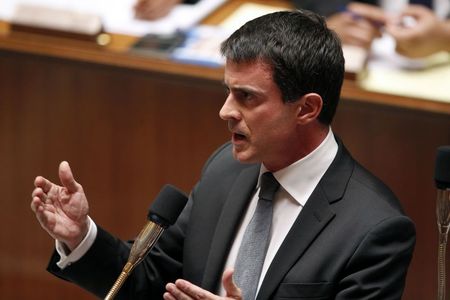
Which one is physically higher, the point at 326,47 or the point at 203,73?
the point at 326,47

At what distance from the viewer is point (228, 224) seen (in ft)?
5.54

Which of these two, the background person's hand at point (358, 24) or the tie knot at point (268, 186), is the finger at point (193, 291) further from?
the background person's hand at point (358, 24)

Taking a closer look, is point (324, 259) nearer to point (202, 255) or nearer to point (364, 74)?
point (202, 255)

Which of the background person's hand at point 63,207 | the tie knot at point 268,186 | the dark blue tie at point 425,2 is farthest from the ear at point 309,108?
the dark blue tie at point 425,2

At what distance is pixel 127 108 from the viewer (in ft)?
8.31

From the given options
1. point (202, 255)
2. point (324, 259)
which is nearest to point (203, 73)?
point (202, 255)

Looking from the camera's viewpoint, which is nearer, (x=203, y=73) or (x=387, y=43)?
(x=203, y=73)

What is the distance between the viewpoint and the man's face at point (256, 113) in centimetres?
157

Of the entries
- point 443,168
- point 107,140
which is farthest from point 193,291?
point 107,140

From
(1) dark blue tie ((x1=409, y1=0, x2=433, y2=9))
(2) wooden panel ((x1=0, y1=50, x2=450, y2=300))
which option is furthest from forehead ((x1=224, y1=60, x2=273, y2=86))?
(1) dark blue tie ((x1=409, y1=0, x2=433, y2=9))

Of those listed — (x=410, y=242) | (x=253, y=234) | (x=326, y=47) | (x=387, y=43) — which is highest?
(x=326, y=47)

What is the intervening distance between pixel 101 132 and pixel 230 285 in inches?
47.0

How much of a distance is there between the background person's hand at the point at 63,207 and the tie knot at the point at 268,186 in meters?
0.28

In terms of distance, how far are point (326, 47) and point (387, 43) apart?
1.12 meters
